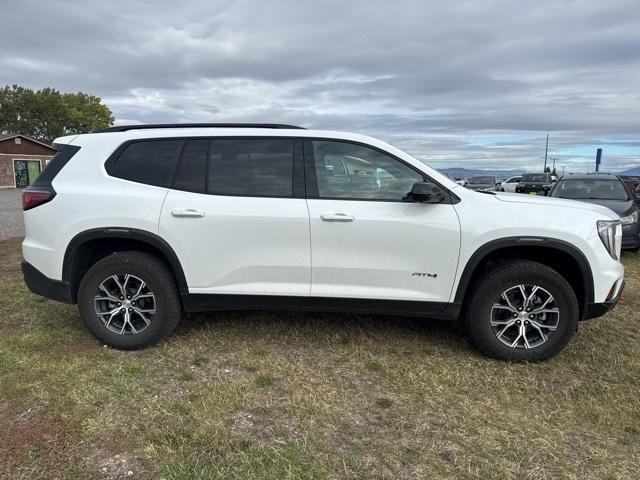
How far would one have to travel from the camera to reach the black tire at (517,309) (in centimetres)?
392

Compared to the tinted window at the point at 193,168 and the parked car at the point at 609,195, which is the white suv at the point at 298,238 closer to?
the tinted window at the point at 193,168

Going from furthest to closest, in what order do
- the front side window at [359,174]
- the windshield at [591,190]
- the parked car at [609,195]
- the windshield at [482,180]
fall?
1. the windshield at [482,180]
2. the windshield at [591,190]
3. the parked car at [609,195]
4. the front side window at [359,174]

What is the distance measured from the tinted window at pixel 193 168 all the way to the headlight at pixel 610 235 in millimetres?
3099

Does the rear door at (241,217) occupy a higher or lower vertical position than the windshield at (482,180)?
higher

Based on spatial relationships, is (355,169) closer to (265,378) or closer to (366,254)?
(366,254)

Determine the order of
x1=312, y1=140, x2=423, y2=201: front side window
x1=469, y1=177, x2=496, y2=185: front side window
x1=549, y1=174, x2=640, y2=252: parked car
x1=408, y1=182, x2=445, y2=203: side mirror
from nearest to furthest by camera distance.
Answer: x1=408, y1=182, x2=445, y2=203: side mirror < x1=312, y1=140, x2=423, y2=201: front side window < x1=549, y1=174, x2=640, y2=252: parked car < x1=469, y1=177, x2=496, y2=185: front side window

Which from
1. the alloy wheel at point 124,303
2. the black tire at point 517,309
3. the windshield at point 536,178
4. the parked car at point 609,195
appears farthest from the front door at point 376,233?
the windshield at point 536,178

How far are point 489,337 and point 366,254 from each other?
1.16m

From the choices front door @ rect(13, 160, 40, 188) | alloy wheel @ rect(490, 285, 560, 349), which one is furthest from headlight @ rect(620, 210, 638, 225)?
front door @ rect(13, 160, 40, 188)

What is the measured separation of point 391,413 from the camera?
10.9 feet

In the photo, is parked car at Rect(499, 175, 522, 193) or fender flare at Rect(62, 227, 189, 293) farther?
parked car at Rect(499, 175, 522, 193)

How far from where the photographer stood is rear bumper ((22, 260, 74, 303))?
13.9 feet

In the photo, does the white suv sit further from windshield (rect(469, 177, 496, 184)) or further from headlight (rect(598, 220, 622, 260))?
windshield (rect(469, 177, 496, 184))

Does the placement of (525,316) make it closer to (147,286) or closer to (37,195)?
(147,286)
